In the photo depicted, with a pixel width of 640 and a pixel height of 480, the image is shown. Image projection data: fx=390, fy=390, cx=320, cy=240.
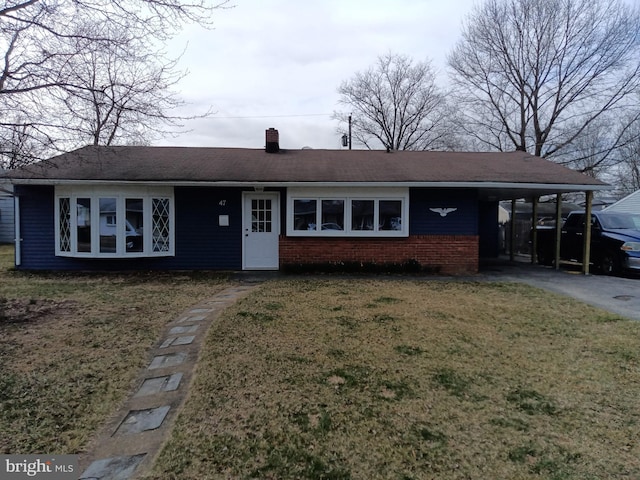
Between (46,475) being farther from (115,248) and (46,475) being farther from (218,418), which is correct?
(115,248)

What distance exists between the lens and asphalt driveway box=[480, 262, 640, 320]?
6.86 meters

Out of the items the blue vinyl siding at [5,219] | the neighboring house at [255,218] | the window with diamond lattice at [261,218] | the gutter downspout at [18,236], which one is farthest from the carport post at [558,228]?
the blue vinyl siding at [5,219]

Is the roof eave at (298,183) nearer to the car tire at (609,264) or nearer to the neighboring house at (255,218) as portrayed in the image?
the neighboring house at (255,218)

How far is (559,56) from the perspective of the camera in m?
22.6

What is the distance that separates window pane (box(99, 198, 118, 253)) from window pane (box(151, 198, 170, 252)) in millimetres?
912

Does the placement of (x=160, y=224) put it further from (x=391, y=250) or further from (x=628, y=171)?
(x=628, y=171)

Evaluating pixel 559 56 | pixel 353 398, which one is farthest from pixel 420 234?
pixel 559 56

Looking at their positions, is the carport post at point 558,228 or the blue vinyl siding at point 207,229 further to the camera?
the carport post at point 558,228

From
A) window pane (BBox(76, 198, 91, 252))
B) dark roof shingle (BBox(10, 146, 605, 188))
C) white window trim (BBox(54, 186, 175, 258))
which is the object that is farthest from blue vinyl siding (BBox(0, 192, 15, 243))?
window pane (BBox(76, 198, 91, 252))

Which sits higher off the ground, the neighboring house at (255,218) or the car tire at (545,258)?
the neighboring house at (255,218)

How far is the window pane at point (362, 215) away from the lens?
33.6 feet

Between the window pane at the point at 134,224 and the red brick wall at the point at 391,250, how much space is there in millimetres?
3626

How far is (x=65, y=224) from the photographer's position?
10125mm

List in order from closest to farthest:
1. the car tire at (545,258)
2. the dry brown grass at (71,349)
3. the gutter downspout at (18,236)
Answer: the dry brown grass at (71,349) < the gutter downspout at (18,236) < the car tire at (545,258)
